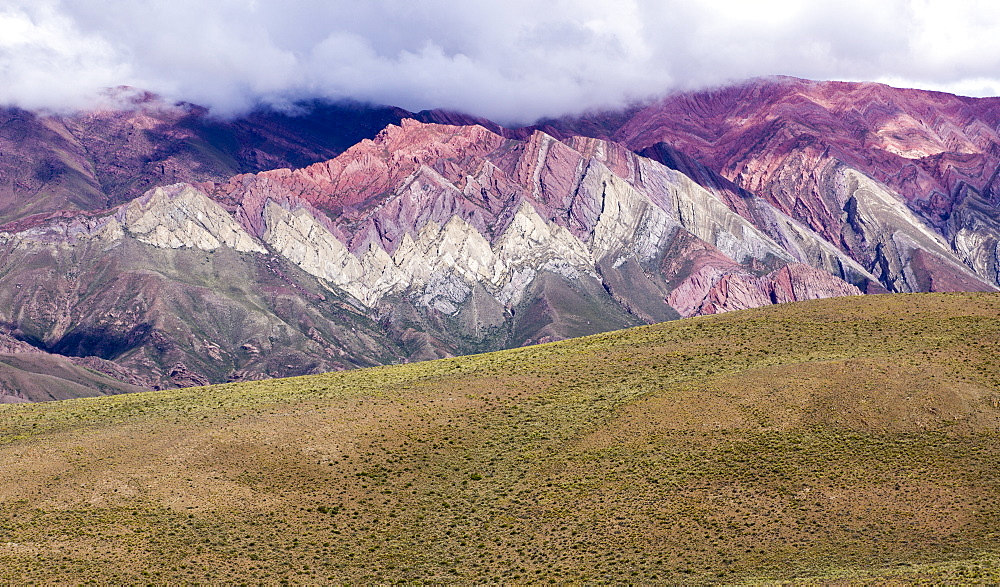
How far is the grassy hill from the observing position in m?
62.0

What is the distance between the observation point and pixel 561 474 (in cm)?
7619

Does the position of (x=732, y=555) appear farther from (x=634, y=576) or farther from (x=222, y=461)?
(x=222, y=461)

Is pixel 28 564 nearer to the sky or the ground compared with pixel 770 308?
nearer to the ground

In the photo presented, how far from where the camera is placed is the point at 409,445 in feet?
273

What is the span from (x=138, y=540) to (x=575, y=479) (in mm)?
33154

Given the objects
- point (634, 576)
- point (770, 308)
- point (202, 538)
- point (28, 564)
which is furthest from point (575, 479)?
point (770, 308)

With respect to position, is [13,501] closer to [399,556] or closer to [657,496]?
[399,556]

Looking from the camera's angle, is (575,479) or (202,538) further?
(575,479)

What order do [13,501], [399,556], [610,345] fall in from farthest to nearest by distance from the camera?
[610,345]
[13,501]
[399,556]

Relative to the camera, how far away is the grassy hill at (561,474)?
62.0 metres

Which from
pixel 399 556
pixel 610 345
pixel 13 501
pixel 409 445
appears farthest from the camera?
pixel 610 345

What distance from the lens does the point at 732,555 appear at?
202 feet

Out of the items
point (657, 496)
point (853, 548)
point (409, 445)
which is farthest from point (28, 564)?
point (853, 548)

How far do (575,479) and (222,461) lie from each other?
30060mm
